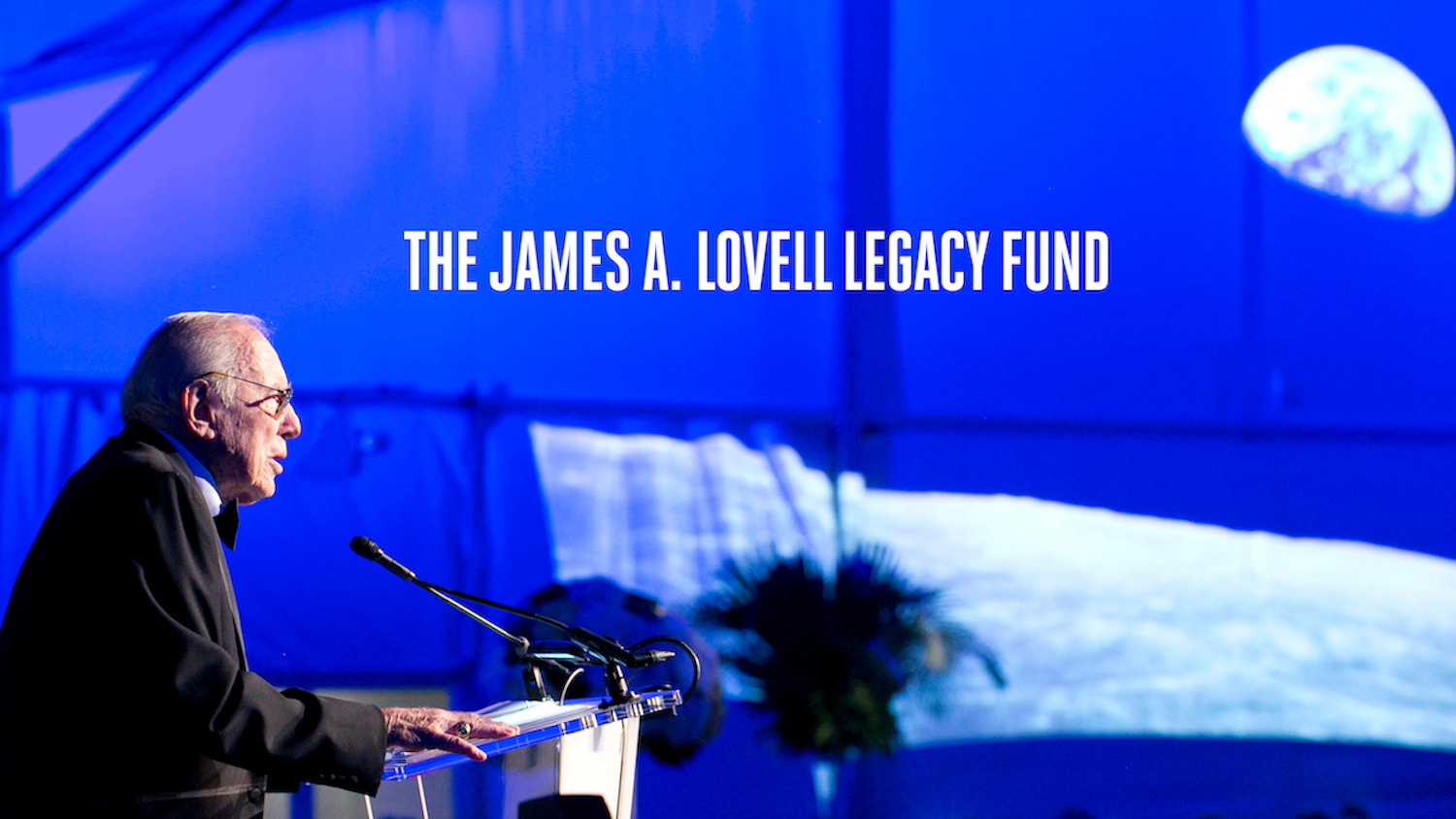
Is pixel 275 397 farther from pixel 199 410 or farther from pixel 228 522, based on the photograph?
pixel 228 522

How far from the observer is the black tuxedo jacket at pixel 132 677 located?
129cm

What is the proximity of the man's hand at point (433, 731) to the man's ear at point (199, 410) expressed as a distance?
38 cm

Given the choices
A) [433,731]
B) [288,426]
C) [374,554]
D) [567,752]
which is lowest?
[567,752]

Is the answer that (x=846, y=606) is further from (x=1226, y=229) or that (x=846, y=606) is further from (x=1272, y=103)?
(x=1272, y=103)

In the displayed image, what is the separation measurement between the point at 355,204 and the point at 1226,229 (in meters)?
1.98

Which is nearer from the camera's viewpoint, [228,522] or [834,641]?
[228,522]

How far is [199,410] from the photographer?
146 centimetres

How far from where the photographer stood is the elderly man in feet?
4.22

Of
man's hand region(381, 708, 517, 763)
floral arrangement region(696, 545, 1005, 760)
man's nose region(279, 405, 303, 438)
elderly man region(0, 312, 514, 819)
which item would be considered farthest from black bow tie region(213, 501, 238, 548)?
floral arrangement region(696, 545, 1005, 760)

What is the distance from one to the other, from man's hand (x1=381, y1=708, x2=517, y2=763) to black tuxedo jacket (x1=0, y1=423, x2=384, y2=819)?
8cm

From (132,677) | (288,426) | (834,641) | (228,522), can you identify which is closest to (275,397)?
(288,426)

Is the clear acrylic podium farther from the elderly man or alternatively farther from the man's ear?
the man's ear

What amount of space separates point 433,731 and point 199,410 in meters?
0.45

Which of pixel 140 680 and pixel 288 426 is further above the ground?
pixel 288 426
